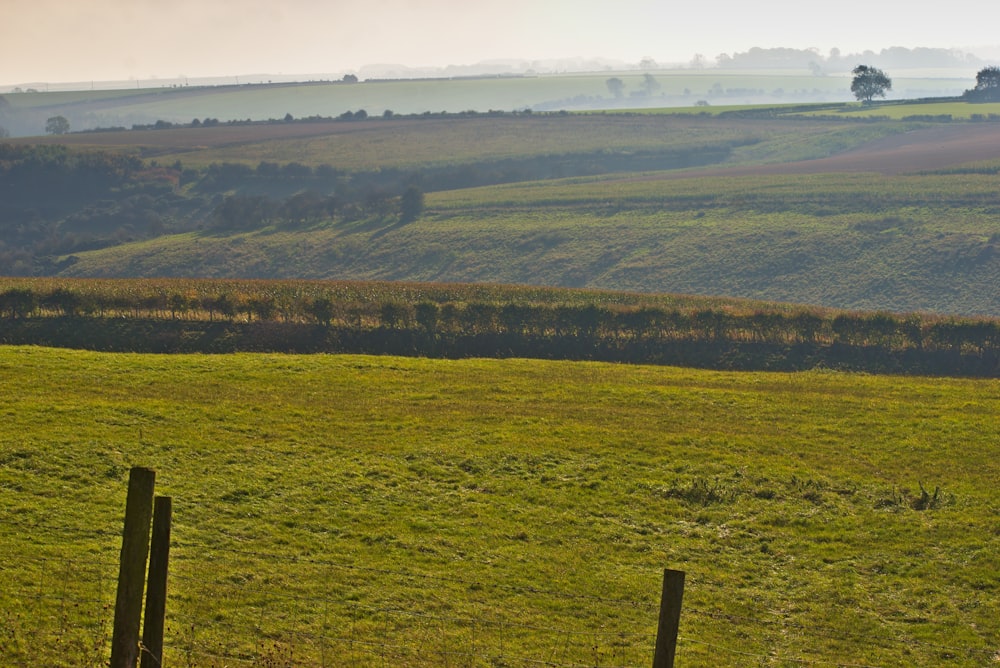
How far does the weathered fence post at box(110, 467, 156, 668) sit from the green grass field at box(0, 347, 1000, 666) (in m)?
5.15

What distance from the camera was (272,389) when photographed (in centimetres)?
3822

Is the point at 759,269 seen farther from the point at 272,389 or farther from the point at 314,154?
the point at 314,154

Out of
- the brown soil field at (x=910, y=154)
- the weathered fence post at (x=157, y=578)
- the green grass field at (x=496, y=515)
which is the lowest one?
the green grass field at (x=496, y=515)

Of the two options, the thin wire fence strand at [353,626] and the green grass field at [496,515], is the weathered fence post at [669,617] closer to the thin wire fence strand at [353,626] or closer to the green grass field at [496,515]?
the green grass field at [496,515]

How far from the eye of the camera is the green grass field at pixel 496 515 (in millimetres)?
19312

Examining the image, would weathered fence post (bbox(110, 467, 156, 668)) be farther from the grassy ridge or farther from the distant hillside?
the distant hillside

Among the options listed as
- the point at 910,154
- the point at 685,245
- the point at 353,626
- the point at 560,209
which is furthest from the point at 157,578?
the point at 910,154

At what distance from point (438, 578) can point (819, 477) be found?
13.4 metres

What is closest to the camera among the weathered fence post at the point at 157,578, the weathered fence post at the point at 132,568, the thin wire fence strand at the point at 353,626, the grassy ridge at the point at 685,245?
the weathered fence post at the point at 132,568

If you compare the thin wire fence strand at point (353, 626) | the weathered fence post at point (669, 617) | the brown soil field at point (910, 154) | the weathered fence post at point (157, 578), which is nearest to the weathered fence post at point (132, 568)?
the weathered fence post at point (157, 578)

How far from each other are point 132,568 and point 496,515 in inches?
655

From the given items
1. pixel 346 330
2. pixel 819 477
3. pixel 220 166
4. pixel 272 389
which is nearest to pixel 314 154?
pixel 220 166

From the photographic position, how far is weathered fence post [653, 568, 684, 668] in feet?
33.1

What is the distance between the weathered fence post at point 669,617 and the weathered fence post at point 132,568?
514 centimetres
